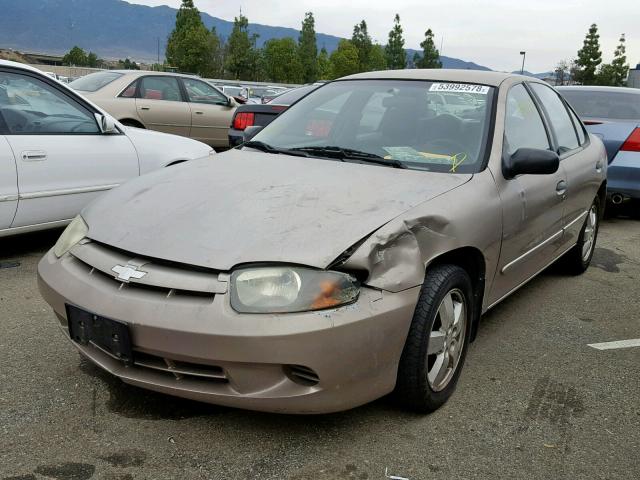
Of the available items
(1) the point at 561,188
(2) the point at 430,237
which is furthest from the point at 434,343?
(1) the point at 561,188

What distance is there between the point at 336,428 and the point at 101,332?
3.26ft

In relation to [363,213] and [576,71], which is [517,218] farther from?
[576,71]

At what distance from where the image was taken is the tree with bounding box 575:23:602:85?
63.9 meters

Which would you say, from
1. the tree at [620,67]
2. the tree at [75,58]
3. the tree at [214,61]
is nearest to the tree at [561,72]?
the tree at [620,67]

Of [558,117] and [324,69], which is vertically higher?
[324,69]

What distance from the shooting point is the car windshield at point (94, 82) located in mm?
9334

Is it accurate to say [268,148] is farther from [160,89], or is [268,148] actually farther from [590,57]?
[590,57]

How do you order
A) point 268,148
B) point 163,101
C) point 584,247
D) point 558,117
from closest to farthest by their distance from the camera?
1. point 268,148
2. point 558,117
3. point 584,247
4. point 163,101

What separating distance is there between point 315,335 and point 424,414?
32.5 inches

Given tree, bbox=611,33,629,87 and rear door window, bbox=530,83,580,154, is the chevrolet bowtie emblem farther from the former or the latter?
tree, bbox=611,33,629,87

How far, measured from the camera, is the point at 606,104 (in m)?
7.42

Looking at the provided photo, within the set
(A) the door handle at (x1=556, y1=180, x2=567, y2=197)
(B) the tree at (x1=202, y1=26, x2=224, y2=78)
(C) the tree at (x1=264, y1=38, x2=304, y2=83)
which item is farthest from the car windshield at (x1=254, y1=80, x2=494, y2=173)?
(C) the tree at (x1=264, y1=38, x2=304, y2=83)

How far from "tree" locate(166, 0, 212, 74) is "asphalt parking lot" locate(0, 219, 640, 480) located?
62982 millimetres

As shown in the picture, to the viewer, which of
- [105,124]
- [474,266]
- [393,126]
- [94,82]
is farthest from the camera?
[94,82]
